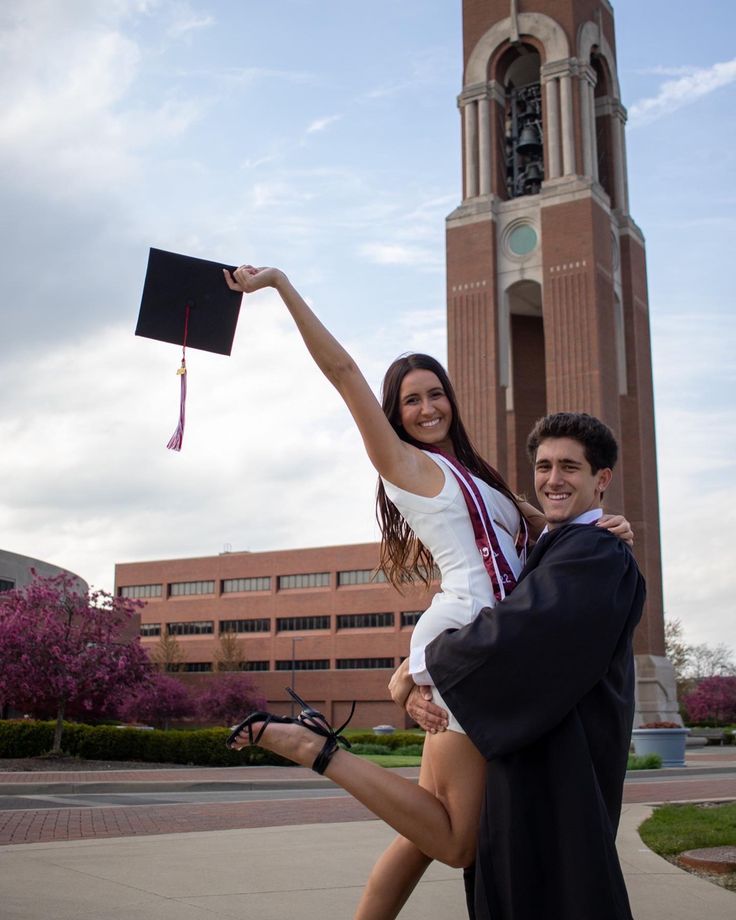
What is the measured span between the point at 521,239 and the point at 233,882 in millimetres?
42489

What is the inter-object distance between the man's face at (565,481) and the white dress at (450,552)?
6.4 inches

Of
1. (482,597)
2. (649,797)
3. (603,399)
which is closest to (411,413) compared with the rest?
(482,597)

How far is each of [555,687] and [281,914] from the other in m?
2.50

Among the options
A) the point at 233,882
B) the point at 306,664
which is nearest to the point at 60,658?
the point at 233,882

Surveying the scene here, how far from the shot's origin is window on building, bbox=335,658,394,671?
61.8 metres

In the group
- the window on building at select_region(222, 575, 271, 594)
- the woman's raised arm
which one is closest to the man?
the woman's raised arm

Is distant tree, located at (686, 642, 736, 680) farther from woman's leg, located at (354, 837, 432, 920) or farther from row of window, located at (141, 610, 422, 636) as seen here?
woman's leg, located at (354, 837, 432, 920)

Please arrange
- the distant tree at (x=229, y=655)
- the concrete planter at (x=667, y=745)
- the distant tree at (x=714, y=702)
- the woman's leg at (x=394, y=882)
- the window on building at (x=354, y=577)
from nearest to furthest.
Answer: the woman's leg at (x=394, y=882) < the concrete planter at (x=667, y=745) < the distant tree at (x=714, y=702) < the distant tree at (x=229, y=655) < the window on building at (x=354, y=577)

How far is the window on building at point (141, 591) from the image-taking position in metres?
75.7

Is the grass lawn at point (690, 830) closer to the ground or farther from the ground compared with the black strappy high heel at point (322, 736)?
closer to the ground

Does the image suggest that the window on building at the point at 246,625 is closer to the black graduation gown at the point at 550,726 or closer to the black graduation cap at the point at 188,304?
the black graduation cap at the point at 188,304

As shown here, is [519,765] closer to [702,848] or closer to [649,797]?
[702,848]

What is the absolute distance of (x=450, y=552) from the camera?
2967 millimetres

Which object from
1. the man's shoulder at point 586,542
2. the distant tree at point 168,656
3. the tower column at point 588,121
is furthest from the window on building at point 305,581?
the man's shoulder at point 586,542
